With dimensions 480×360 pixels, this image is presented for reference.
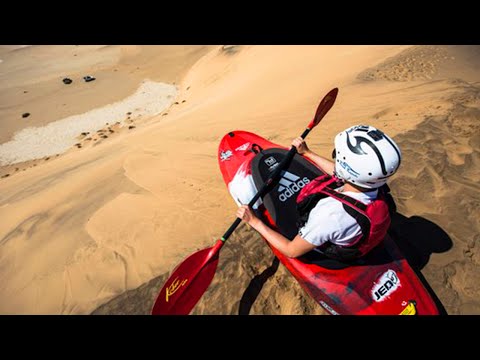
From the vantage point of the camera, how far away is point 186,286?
2.87m

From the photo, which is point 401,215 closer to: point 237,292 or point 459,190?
point 459,190

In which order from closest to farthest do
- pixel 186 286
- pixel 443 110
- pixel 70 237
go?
pixel 186 286 → pixel 70 237 → pixel 443 110

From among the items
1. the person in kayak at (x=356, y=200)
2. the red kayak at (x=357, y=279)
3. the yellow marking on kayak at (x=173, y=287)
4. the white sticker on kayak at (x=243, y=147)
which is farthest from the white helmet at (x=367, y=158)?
the white sticker on kayak at (x=243, y=147)

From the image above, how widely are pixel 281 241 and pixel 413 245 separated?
1.81 metres

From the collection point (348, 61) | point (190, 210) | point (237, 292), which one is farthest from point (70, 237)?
point (348, 61)

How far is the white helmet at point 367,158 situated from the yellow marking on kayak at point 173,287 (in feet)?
6.09

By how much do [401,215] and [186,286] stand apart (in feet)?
8.93

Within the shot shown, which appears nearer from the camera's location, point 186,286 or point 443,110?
point 186,286

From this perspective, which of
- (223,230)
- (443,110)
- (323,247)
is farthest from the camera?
→ (443,110)

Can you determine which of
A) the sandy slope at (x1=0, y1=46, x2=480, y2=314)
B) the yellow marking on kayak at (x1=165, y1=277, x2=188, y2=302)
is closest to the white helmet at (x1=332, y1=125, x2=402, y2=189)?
the sandy slope at (x1=0, y1=46, x2=480, y2=314)

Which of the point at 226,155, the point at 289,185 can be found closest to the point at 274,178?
the point at 289,185

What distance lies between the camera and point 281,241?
2473 mm

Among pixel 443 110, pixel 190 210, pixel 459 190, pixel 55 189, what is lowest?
pixel 55 189

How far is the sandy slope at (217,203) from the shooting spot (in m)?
3.17
